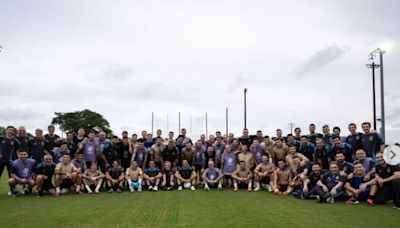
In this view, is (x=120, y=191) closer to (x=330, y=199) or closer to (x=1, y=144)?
(x=1, y=144)

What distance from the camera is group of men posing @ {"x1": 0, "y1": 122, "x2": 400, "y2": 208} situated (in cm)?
979

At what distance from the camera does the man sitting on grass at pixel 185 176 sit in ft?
42.1

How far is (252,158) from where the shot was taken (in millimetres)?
13195

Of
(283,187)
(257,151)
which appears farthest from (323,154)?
(257,151)

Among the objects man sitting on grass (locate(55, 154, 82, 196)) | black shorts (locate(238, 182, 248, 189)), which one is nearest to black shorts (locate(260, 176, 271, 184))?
black shorts (locate(238, 182, 248, 189))

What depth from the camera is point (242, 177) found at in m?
13.0

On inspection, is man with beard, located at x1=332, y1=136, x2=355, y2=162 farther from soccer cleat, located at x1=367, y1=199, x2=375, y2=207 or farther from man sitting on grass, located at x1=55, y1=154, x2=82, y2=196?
man sitting on grass, located at x1=55, y1=154, x2=82, y2=196

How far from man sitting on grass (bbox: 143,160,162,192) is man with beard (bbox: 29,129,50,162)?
312 centimetres

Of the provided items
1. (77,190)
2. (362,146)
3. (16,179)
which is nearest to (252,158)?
(362,146)

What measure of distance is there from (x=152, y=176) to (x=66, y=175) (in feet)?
8.68

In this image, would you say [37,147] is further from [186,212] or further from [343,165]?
[343,165]

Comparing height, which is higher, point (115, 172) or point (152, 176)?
point (115, 172)

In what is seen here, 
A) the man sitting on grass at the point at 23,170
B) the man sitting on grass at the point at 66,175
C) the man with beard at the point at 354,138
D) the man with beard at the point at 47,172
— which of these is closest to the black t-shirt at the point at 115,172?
the man sitting on grass at the point at 66,175

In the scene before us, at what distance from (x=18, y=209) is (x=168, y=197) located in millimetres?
3577
